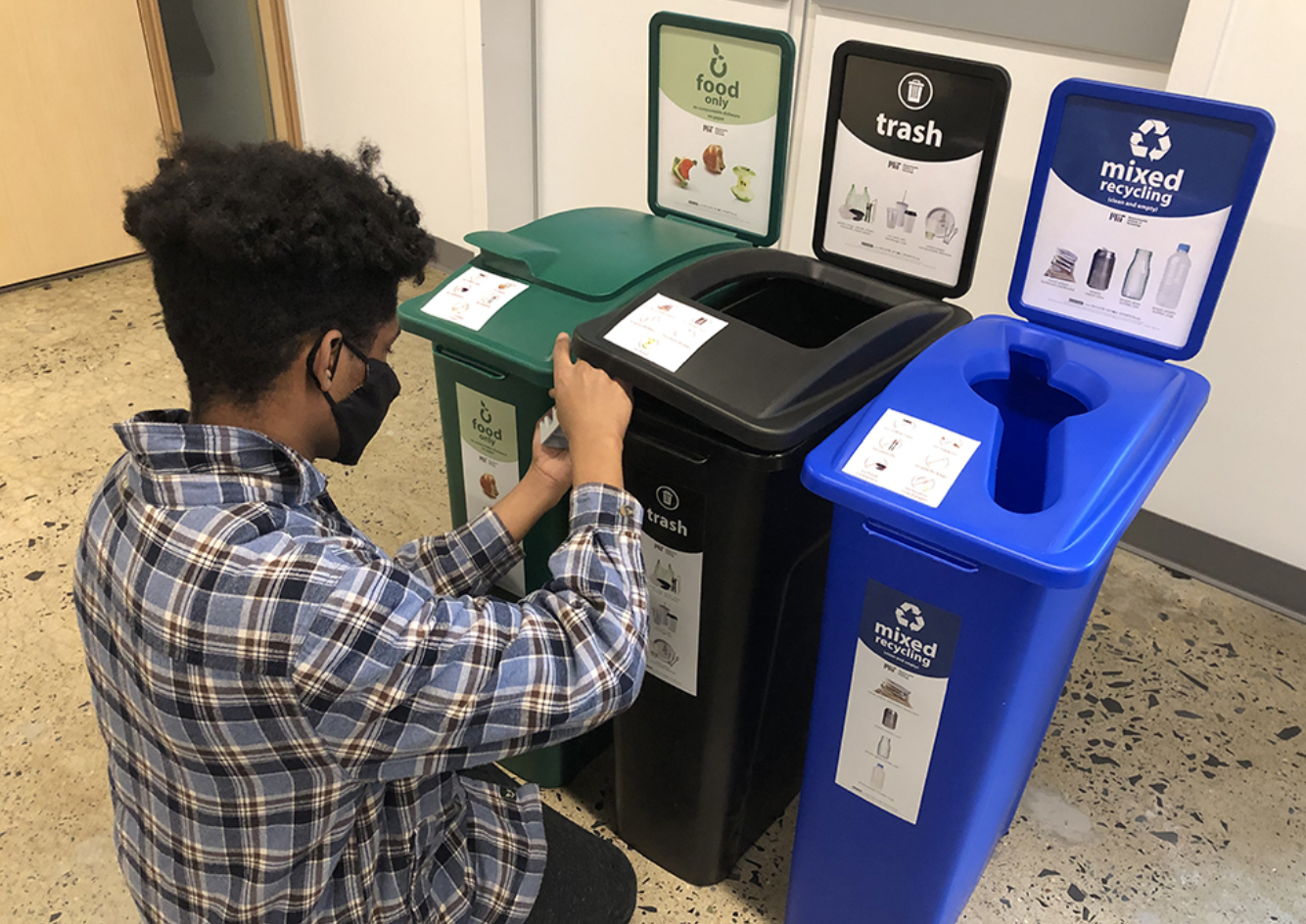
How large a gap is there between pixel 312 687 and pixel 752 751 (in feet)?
2.80

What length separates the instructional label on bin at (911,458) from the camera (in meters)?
1.06

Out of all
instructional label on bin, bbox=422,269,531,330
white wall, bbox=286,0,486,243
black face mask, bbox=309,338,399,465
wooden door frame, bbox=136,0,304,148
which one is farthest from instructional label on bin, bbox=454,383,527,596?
wooden door frame, bbox=136,0,304,148

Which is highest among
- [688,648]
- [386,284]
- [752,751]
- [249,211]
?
[249,211]

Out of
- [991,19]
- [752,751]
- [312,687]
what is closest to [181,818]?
[312,687]

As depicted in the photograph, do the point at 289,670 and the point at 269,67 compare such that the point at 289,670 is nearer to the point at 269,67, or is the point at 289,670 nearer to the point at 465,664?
the point at 465,664

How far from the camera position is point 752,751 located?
5.01 feet

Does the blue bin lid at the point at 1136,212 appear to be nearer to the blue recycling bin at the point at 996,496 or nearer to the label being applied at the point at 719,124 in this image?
the blue recycling bin at the point at 996,496

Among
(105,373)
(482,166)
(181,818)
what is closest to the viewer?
(181,818)

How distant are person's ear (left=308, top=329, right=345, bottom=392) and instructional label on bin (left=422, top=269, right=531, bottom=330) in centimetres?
42

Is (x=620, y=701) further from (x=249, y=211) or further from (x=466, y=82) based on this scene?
(x=466, y=82)

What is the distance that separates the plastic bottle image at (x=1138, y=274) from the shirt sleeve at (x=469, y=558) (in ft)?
2.96

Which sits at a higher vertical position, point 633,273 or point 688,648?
point 633,273

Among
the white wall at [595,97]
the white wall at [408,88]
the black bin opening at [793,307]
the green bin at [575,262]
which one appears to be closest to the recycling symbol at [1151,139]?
the black bin opening at [793,307]

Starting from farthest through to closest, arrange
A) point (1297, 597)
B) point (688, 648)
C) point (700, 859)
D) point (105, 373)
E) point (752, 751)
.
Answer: point (105, 373) → point (1297, 597) → point (700, 859) → point (752, 751) → point (688, 648)
